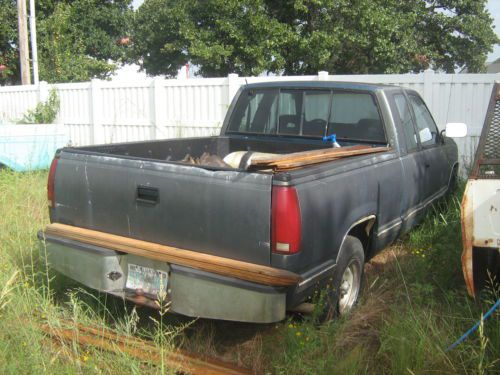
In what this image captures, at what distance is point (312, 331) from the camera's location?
338 cm

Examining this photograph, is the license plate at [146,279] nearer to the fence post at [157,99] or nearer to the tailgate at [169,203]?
the tailgate at [169,203]

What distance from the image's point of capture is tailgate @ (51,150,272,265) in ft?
9.70

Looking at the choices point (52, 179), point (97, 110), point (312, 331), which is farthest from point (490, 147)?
point (97, 110)

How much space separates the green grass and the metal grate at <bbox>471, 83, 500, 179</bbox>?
0.73 m

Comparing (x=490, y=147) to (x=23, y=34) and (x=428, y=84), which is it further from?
(x=23, y=34)

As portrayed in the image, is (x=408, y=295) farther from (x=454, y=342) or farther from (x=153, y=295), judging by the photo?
(x=153, y=295)

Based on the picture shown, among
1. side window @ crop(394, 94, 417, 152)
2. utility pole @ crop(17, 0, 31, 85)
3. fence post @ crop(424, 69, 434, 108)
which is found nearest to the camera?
side window @ crop(394, 94, 417, 152)

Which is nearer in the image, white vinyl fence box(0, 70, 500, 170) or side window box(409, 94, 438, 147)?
side window box(409, 94, 438, 147)

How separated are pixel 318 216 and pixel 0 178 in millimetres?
6900

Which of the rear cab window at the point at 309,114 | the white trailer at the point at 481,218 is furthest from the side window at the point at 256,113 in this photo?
the white trailer at the point at 481,218

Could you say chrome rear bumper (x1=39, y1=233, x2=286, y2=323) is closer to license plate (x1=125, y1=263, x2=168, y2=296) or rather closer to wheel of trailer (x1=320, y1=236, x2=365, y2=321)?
license plate (x1=125, y1=263, x2=168, y2=296)

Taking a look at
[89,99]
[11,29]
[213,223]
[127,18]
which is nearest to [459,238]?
[213,223]

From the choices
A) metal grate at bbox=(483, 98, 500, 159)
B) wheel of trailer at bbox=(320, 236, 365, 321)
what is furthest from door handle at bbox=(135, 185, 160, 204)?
metal grate at bbox=(483, 98, 500, 159)

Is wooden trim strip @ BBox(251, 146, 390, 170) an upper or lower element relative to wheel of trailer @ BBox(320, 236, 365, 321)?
upper
